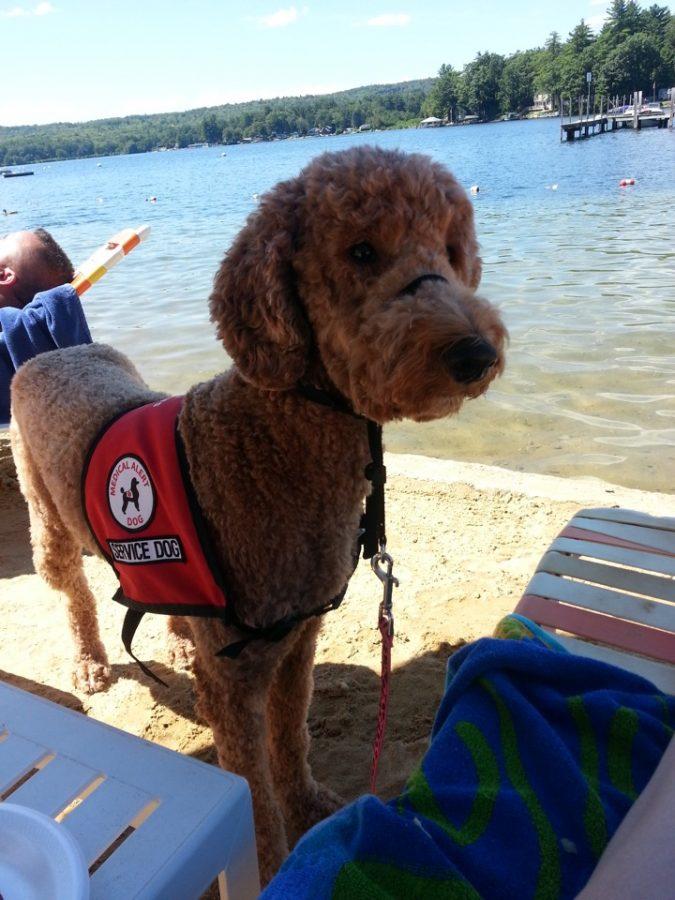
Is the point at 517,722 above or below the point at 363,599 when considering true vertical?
above

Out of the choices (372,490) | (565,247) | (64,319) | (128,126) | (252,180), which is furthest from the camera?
(128,126)

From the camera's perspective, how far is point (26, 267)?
3.85 m

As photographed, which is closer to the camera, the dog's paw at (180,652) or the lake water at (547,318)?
the dog's paw at (180,652)

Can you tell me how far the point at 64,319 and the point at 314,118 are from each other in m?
82.0

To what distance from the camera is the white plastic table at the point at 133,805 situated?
0.97 m

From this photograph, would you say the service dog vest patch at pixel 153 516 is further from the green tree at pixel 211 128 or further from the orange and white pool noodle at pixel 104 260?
the green tree at pixel 211 128

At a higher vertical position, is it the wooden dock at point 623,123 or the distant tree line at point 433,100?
the distant tree line at point 433,100

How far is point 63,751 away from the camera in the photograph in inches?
45.9

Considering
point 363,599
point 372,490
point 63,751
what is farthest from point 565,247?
point 63,751

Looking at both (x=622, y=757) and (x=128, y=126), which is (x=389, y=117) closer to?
(x=128, y=126)

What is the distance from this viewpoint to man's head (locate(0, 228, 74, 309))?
3838 millimetres

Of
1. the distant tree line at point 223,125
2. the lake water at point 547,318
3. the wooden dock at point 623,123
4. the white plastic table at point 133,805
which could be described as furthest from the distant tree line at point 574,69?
the white plastic table at point 133,805

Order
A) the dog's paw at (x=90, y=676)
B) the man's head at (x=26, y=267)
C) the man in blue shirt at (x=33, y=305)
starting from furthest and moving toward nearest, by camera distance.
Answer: the man's head at (x=26, y=267) < the man in blue shirt at (x=33, y=305) < the dog's paw at (x=90, y=676)

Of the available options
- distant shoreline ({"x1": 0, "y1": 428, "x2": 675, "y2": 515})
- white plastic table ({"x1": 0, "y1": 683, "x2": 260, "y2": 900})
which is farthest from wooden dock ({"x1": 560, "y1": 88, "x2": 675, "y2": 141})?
white plastic table ({"x1": 0, "y1": 683, "x2": 260, "y2": 900})
